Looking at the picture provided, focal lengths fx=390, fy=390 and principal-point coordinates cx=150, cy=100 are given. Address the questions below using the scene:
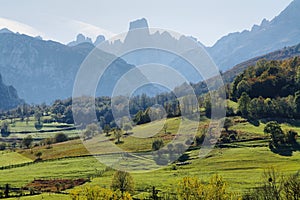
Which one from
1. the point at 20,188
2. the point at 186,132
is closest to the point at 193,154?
the point at 186,132

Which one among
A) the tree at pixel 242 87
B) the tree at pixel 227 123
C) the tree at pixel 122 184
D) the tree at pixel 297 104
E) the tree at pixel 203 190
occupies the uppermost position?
the tree at pixel 242 87

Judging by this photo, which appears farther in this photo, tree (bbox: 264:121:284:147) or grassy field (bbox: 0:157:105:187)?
tree (bbox: 264:121:284:147)

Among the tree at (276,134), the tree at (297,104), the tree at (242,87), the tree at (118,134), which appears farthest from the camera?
the tree at (242,87)

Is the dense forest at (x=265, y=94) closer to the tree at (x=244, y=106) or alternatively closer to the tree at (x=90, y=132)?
the tree at (x=244, y=106)

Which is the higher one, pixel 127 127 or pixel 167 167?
pixel 127 127

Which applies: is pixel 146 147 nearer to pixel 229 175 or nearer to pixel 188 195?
pixel 229 175

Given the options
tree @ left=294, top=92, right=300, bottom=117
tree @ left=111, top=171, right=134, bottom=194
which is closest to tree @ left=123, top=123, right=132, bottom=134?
tree @ left=294, top=92, right=300, bottom=117

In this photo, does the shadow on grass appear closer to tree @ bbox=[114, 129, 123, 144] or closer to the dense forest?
the dense forest

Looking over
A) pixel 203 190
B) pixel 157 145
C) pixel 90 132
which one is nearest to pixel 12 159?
pixel 90 132

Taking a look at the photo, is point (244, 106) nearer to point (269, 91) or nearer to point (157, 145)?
point (269, 91)

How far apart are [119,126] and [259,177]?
59.2m

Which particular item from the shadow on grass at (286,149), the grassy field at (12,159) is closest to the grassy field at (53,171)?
the grassy field at (12,159)

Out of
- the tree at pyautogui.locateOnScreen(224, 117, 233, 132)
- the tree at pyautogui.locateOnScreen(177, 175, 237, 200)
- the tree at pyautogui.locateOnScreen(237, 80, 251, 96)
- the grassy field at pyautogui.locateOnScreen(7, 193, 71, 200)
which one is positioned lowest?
the grassy field at pyautogui.locateOnScreen(7, 193, 71, 200)

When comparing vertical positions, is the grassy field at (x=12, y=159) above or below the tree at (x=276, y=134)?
below
